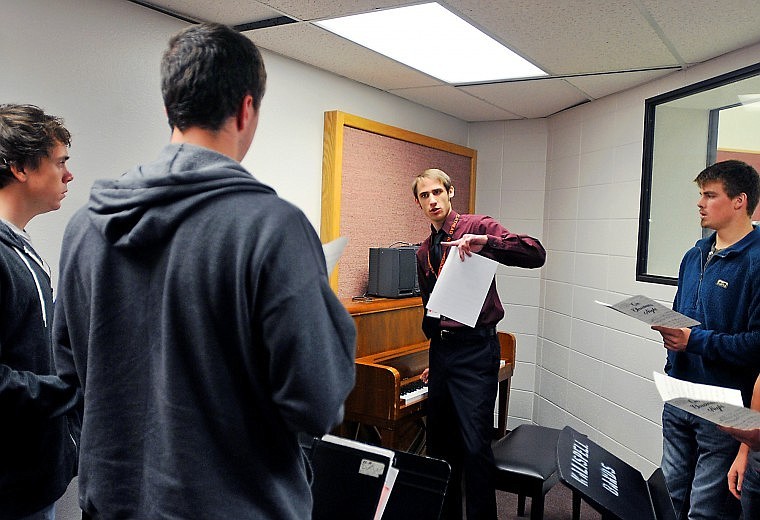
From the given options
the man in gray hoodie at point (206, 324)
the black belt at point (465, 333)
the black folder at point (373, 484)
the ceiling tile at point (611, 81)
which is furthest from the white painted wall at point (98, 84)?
the ceiling tile at point (611, 81)

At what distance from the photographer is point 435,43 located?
113 inches

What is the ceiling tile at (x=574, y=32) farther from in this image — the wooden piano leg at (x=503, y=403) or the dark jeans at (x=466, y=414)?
the wooden piano leg at (x=503, y=403)

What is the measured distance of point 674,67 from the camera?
3.13m

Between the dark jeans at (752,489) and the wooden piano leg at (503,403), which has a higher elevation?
the dark jeans at (752,489)

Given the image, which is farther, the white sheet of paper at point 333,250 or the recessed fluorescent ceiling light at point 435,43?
the recessed fluorescent ceiling light at point 435,43

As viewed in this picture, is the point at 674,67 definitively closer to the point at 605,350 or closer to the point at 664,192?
the point at 664,192

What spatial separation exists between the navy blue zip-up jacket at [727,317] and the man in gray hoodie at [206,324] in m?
1.66

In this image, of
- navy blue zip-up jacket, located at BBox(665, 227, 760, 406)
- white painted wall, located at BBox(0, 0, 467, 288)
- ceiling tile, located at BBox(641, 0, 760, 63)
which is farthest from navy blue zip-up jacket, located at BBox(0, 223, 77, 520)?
ceiling tile, located at BBox(641, 0, 760, 63)

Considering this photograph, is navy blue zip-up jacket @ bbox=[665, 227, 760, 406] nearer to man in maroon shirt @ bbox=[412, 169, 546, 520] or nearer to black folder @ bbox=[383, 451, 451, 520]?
man in maroon shirt @ bbox=[412, 169, 546, 520]

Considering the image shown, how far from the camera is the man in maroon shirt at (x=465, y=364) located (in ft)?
8.74

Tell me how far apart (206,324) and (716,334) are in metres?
1.87

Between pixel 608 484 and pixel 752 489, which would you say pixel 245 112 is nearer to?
pixel 608 484

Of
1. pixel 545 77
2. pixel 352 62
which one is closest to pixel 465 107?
pixel 545 77

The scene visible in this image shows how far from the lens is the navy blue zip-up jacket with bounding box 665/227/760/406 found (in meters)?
2.00
